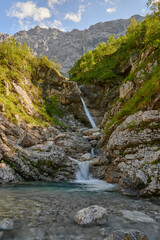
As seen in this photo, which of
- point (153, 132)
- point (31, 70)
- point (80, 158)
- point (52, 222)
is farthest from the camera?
point (31, 70)

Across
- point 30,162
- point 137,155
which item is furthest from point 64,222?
point 30,162

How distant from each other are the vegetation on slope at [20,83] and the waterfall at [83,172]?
40.5ft

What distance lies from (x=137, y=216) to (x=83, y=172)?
10.2 meters

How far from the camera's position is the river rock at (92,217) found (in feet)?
14.0

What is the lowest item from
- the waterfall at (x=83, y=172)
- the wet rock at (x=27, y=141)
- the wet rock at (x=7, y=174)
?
the waterfall at (x=83, y=172)

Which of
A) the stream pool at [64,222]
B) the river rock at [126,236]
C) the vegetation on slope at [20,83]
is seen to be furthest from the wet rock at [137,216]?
the vegetation on slope at [20,83]

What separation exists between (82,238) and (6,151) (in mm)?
11625

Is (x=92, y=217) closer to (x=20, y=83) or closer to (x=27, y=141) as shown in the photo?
(x=27, y=141)

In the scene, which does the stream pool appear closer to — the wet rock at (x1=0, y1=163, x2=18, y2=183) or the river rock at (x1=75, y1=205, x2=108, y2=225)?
the river rock at (x1=75, y1=205, x2=108, y2=225)

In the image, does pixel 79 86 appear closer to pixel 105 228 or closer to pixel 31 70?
pixel 31 70

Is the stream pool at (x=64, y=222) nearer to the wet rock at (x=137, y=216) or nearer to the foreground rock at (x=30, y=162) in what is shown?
the wet rock at (x=137, y=216)

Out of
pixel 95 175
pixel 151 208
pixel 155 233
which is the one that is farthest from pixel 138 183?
pixel 95 175

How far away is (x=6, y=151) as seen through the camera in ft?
43.0

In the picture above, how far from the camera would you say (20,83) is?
31.8m
